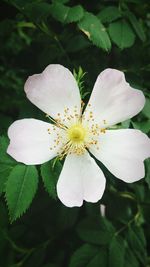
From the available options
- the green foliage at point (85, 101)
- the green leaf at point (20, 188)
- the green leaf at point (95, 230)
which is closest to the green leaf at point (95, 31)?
the green foliage at point (85, 101)

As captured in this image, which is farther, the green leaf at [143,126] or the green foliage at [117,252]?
the green foliage at [117,252]

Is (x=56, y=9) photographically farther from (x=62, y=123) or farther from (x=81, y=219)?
(x=81, y=219)

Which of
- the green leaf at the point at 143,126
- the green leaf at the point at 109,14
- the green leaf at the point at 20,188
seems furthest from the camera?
the green leaf at the point at 109,14

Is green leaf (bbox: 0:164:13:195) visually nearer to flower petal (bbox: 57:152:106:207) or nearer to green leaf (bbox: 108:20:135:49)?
flower petal (bbox: 57:152:106:207)

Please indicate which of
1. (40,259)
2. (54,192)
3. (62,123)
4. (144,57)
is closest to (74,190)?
(54,192)

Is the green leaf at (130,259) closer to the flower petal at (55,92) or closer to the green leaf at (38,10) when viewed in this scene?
the flower petal at (55,92)
